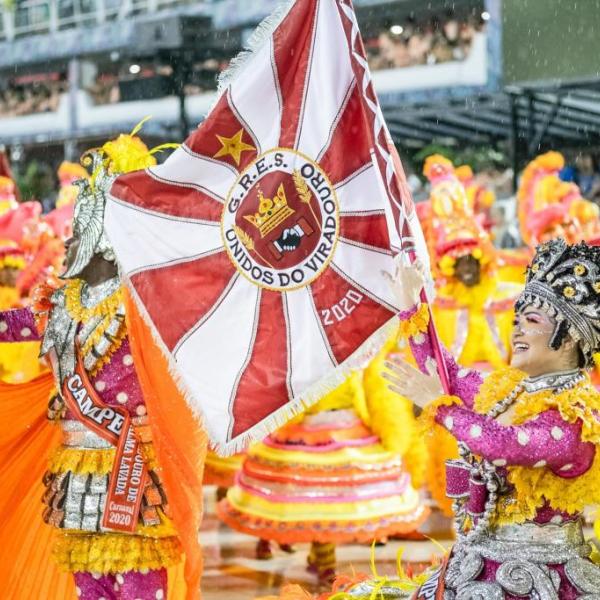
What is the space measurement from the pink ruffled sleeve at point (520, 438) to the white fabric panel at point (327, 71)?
927 millimetres

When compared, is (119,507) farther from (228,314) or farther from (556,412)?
(556,412)

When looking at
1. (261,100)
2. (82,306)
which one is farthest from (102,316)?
(261,100)

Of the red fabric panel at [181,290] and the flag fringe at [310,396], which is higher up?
the red fabric panel at [181,290]

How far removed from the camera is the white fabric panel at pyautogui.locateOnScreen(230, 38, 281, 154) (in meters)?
3.64

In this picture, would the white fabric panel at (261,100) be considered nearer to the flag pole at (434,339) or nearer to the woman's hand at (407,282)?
the flag pole at (434,339)

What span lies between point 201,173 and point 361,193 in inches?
21.5

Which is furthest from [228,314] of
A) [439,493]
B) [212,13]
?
[212,13]

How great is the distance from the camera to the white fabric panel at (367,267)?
11.5ft

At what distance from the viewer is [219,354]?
145 inches

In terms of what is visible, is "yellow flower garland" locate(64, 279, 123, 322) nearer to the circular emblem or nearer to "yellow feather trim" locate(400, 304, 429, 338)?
the circular emblem

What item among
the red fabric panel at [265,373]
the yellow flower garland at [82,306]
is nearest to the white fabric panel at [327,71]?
the red fabric panel at [265,373]

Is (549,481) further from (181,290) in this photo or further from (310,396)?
(181,290)

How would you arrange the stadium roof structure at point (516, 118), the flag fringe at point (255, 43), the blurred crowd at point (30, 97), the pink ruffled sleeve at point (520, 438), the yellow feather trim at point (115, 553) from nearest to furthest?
the pink ruffled sleeve at point (520, 438) < the flag fringe at point (255, 43) < the yellow feather trim at point (115, 553) < the stadium roof structure at point (516, 118) < the blurred crowd at point (30, 97)

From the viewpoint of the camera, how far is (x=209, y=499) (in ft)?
29.1
